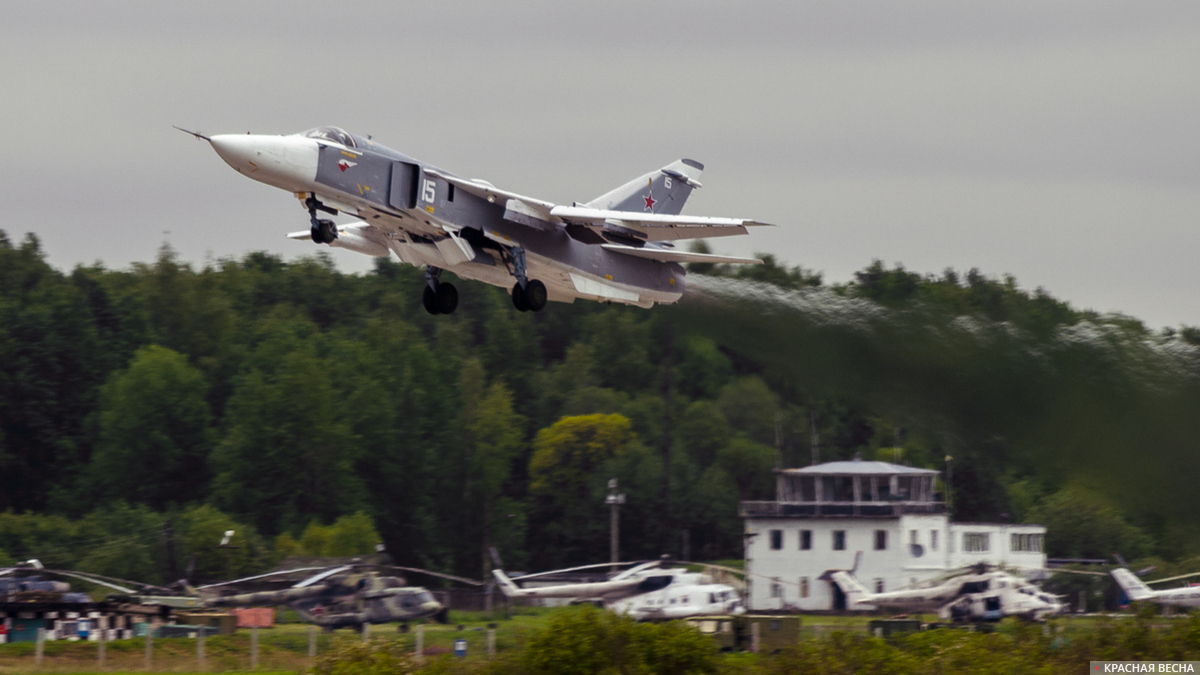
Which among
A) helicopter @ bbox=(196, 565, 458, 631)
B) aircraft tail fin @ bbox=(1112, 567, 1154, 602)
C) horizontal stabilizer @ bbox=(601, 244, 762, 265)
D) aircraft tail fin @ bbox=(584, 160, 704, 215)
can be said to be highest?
aircraft tail fin @ bbox=(584, 160, 704, 215)

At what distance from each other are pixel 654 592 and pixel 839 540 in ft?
29.0

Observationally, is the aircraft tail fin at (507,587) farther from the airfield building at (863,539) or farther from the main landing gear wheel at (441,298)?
the main landing gear wheel at (441,298)

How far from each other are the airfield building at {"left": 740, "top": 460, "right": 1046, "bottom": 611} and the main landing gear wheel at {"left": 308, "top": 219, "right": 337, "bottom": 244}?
22195 mm

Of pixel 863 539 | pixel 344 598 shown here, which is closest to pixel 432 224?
pixel 344 598

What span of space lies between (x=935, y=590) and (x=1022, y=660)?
1938 cm

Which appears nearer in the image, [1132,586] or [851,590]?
[1132,586]

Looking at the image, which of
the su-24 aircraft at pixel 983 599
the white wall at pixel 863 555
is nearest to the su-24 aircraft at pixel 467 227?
the su-24 aircraft at pixel 983 599

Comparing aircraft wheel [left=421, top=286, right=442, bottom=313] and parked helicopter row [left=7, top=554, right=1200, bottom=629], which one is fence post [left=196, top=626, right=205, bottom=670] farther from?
aircraft wheel [left=421, top=286, right=442, bottom=313]

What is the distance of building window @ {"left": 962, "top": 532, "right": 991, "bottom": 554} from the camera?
1657 inches

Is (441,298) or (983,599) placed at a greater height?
(441,298)

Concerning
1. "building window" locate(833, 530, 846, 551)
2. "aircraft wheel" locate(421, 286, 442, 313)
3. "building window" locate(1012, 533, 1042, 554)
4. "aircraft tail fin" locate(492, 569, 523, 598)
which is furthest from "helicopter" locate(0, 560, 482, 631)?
"building window" locate(1012, 533, 1042, 554)

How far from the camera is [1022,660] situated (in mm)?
18328

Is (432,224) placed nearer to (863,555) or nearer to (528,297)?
(528,297)

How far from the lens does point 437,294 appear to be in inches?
1014
